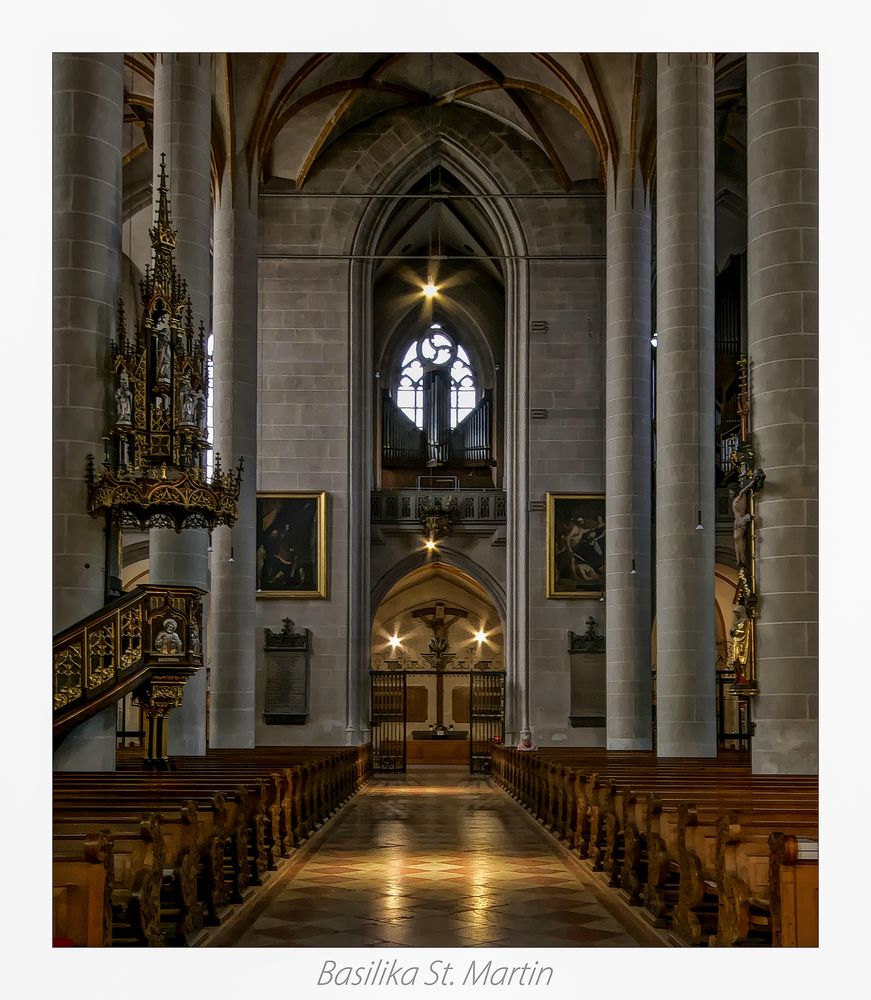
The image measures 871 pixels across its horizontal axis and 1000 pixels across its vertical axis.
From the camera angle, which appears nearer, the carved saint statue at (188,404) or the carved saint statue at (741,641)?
the carved saint statue at (741,641)

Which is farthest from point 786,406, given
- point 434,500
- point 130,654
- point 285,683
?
point 434,500

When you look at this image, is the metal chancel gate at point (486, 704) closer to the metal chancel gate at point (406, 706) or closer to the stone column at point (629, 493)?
the metal chancel gate at point (406, 706)

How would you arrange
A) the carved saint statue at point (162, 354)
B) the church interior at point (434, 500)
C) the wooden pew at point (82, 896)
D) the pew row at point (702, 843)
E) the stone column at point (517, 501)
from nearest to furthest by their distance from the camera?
1. the wooden pew at point (82, 896)
2. the pew row at point (702, 843)
3. the church interior at point (434, 500)
4. the carved saint statue at point (162, 354)
5. the stone column at point (517, 501)

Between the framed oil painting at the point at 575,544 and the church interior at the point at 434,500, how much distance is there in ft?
0.27

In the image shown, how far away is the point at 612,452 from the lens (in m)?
23.9

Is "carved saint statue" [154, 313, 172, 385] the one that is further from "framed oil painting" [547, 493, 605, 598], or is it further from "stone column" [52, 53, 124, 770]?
"framed oil painting" [547, 493, 605, 598]

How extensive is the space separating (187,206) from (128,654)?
25.2 feet

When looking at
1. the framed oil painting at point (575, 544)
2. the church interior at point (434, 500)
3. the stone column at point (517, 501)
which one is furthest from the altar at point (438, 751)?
the framed oil painting at point (575, 544)

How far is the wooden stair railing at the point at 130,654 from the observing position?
36.7 feet

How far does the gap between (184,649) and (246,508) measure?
1166 centimetres

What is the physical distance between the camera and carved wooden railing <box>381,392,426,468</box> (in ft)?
120

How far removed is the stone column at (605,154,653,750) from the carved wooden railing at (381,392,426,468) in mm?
13158

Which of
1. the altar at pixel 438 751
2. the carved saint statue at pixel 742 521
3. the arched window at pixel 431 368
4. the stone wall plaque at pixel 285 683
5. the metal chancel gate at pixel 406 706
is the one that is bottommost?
the altar at pixel 438 751
